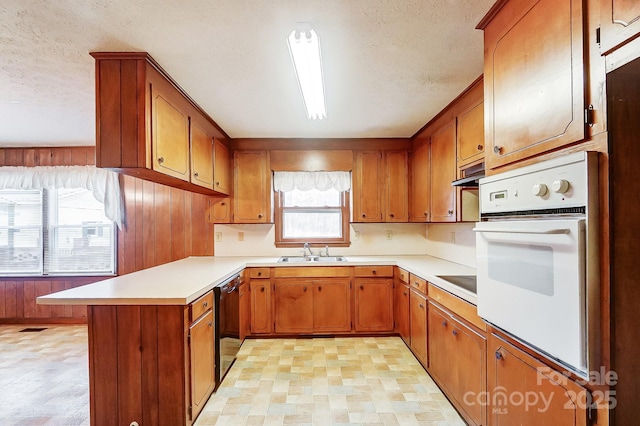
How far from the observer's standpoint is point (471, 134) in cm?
221

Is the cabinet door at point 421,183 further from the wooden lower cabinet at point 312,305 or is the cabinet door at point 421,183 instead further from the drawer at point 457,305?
the wooden lower cabinet at point 312,305

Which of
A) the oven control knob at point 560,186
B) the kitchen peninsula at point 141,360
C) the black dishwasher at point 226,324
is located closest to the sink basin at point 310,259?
the black dishwasher at point 226,324

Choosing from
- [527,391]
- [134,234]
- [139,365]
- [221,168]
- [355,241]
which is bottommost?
[139,365]

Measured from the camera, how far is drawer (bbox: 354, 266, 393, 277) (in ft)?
10.8

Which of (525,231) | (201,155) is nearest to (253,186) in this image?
(201,155)

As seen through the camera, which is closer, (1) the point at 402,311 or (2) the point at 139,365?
(2) the point at 139,365

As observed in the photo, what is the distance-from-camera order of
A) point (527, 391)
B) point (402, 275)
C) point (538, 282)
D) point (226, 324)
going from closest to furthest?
point (538, 282), point (527, 391), point (226, 324), point (402, 275)

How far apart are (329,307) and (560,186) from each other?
2675 mm

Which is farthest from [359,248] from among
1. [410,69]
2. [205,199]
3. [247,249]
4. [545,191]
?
[545,191]

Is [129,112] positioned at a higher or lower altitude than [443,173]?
higher

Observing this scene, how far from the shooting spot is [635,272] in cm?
87

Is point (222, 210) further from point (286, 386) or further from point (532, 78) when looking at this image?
point (532, 78)

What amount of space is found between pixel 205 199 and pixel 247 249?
827 mm

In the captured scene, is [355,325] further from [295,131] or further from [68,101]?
[68,101]
